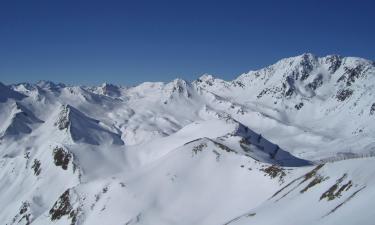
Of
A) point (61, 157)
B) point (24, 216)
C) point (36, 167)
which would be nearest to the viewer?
point (24, 216)

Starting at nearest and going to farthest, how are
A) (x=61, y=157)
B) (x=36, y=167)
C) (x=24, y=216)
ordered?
(x=24, y=216)
(x=61, y=157)
(x=36, y=167)

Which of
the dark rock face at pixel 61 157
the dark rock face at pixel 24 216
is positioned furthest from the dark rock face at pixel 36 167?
the dark rock face at pixel 24 216

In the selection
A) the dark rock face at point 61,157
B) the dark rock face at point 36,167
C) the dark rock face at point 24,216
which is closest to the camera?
the dark rock face at point 24,216

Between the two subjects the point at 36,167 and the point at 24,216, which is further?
the point at 36,167

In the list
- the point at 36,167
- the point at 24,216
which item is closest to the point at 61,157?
the point at 36,167

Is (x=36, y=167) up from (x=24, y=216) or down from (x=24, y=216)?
up

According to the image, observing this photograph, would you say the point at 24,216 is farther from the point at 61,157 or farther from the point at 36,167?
the point at 36,167

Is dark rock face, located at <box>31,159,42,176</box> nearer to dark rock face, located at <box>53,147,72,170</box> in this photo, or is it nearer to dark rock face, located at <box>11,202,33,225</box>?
dark rock face, located at <box>53,147,72,170</box>

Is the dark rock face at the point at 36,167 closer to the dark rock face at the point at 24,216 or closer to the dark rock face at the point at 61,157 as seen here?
the dark rock face at the point at 61,157

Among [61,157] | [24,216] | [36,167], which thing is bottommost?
[24,216]
